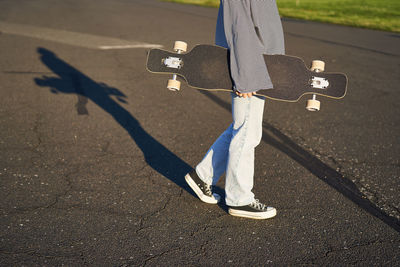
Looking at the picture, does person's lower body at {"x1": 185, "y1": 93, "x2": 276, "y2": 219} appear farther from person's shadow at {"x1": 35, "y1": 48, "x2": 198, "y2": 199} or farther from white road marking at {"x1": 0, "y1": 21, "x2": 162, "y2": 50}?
white road marking at {"x1": 0, "y1": 21, "x2": 162, "y2": 50}

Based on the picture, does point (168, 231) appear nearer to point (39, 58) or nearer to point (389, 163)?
point (389, 163)

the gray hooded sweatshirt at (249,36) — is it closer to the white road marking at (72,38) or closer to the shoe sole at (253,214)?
the shoe sole at (253,214)

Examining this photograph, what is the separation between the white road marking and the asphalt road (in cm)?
104

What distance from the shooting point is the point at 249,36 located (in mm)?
2725

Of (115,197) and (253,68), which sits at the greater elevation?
(253,68)

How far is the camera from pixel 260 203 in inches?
131

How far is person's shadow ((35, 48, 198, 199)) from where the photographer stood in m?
4.16

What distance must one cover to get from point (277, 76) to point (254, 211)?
1.02 metres

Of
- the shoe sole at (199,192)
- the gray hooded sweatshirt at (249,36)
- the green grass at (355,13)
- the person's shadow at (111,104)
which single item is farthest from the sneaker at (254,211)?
the green grass at (355,13)

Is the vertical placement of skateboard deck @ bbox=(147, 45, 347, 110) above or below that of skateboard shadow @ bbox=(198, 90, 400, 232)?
above

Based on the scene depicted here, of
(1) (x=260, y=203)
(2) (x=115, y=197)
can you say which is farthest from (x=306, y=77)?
(2) (x=115, y=197)

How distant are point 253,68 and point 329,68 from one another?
5.91 metres

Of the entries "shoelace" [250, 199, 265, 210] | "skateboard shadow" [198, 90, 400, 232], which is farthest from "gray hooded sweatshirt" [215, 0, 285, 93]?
"skateboard shadow" [198, 90, 400, 232]

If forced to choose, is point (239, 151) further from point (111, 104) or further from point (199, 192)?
point (111, 104)
